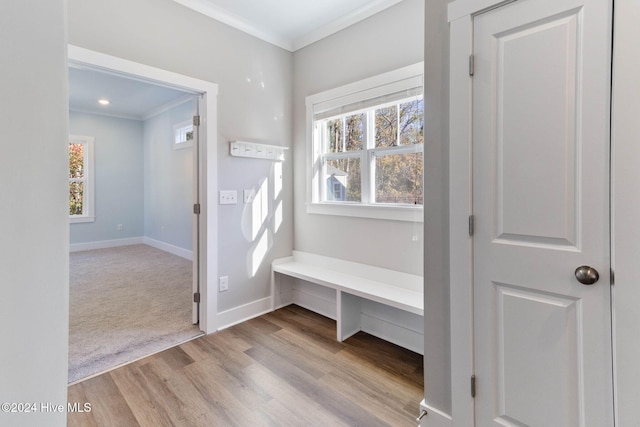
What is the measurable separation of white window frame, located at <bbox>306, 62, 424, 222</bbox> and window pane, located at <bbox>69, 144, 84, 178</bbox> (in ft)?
17.6

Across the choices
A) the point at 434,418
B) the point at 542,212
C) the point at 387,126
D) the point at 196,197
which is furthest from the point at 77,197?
the point at 542,212

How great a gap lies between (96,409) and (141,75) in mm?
2225

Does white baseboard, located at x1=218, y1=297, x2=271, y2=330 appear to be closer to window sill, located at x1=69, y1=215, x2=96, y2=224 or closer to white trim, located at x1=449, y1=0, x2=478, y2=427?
white trim, located at x1=449, y1=0, x2=478, y2=427

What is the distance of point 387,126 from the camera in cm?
261

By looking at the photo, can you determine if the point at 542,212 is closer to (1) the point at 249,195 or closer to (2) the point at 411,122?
(2) the point at 411,122

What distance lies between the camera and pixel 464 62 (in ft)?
4.52

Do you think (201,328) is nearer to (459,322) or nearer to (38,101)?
(459,322)

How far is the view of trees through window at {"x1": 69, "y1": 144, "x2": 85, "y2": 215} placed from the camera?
232 inches

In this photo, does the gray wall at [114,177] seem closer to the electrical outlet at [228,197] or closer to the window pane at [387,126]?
the electrical outlet at [228,197]

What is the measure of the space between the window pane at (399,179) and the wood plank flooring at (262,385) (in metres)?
1.22

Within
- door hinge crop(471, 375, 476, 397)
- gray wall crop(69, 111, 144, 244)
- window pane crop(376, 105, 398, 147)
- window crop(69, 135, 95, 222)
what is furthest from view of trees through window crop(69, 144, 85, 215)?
door hinge crop(471, 375, 476, 397)

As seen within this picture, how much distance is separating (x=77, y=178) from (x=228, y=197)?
5.05 m

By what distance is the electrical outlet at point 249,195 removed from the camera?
296 centimetres

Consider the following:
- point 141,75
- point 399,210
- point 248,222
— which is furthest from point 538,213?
point 141,75
